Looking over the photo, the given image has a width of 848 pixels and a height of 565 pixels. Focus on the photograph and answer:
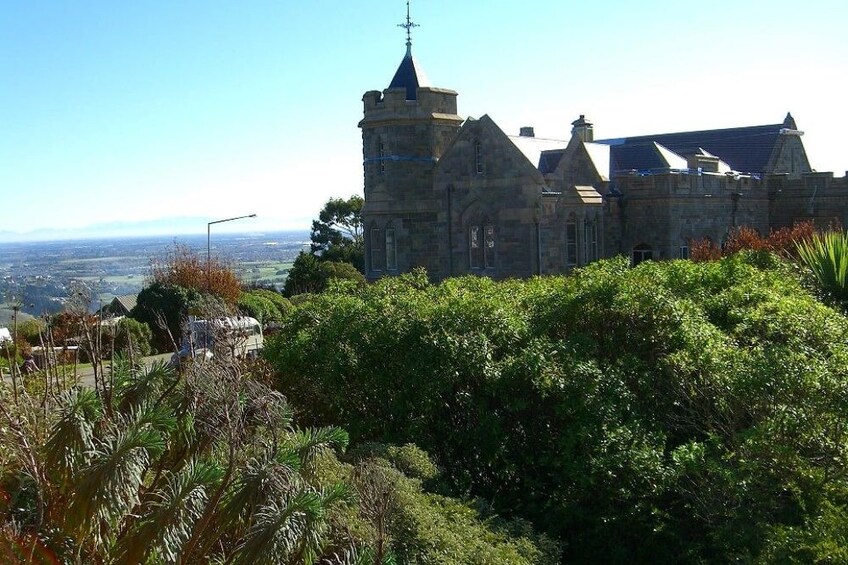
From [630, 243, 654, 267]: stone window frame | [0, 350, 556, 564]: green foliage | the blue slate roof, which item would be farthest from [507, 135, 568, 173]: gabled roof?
[0, 350, 556, 564]: green foliage

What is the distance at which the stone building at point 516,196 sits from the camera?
29.2m

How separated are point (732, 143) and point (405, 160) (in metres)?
14.7

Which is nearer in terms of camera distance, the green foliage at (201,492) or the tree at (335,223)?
the green foliage at (201,492)

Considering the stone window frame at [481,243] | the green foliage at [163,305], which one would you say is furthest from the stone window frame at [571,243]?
the green foliage at [163,305]

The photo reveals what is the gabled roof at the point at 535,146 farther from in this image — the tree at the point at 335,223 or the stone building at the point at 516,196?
the tree at the point at 335,223

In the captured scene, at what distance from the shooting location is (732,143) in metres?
37.7

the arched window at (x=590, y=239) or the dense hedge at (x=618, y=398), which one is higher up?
the arched window at (x=590, y=239)

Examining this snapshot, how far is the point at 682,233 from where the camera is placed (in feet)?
102

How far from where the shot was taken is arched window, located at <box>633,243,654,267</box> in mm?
31219

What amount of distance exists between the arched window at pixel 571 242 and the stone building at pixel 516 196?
0.03 metres

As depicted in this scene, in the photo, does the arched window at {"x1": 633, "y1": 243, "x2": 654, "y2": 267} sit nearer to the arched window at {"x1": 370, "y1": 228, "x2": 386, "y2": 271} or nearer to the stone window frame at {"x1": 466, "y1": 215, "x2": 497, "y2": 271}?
the stone window frame at {"x1": 466, "y1": 215, "x2": 497, "y2": 271}

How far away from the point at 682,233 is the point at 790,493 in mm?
22308

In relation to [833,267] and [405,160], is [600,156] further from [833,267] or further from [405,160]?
[833,267]

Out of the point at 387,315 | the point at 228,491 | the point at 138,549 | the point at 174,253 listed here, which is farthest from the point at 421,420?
the point at 174,253
